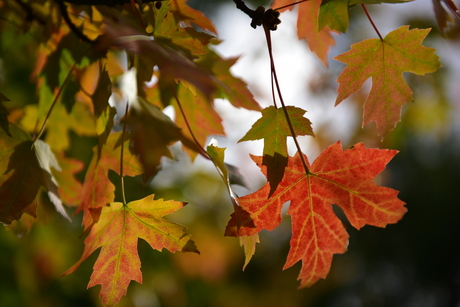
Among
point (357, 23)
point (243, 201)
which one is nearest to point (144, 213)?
point (243, 201)

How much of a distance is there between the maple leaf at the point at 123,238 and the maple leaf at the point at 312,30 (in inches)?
18.4

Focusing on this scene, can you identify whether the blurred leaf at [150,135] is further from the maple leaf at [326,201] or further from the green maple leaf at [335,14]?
the green maple leaf at [335,14]

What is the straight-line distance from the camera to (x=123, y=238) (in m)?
0.66

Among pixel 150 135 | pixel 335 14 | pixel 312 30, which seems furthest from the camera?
pixel 312 30

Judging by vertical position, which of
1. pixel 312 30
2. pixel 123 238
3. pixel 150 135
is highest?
pixel 312 30

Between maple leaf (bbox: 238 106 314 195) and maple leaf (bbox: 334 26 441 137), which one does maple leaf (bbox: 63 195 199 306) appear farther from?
maple leaf (bbox: 334 26 441 137)

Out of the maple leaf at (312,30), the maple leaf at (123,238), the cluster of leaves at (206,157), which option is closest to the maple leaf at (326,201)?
the cluster of leaves at (206,157)

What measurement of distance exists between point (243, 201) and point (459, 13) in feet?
1.52

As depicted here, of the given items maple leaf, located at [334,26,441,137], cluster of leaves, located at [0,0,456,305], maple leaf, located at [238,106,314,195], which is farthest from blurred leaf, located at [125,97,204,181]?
maple leaf, located at [334,26,441,137]

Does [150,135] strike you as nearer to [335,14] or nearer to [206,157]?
[206,157]

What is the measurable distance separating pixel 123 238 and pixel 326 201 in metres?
0.34

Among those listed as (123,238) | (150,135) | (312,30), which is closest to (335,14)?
(312,30)

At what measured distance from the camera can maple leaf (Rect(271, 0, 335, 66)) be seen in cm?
82

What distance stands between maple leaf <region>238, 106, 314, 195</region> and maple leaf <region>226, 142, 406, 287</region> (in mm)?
31
